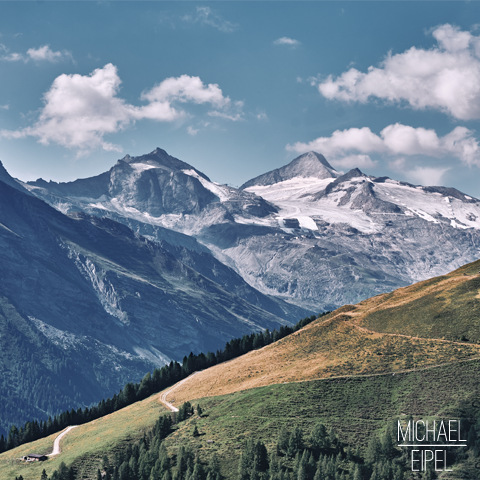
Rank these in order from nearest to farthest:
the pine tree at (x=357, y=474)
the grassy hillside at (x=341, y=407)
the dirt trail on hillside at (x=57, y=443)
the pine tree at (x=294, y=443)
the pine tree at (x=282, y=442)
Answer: the pine tree at (x=357, y=474), the pine tree at (x=294, y=443), the pine tree at (x=282, y=442), the grassy hillside at (x=341, y=407), the dirt trail on hillside at (x=57, y=443)

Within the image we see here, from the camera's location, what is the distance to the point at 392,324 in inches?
7077

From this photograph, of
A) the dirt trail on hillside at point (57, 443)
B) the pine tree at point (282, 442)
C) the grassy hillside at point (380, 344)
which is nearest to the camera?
the pine tree at point (282, 442)

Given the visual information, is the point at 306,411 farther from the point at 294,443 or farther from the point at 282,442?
the point at 282,442

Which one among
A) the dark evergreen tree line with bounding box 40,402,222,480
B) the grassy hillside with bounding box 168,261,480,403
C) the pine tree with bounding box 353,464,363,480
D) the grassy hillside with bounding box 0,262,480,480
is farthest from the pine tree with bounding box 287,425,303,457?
the grassy hillside with bounding box 168,261,480,403

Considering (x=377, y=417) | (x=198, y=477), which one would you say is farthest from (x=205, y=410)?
(x=377, y=417)

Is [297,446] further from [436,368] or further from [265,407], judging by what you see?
[436,368]

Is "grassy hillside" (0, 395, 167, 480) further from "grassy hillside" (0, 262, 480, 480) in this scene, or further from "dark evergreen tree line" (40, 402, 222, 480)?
"dark evergreen tree line" (40, 402, 222, 480)

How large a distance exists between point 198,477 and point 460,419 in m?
62.2

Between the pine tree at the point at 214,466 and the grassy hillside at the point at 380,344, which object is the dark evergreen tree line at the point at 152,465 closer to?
the pine tree at the point at 214,466

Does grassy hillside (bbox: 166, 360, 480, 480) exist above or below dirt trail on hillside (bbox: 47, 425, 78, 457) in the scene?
above

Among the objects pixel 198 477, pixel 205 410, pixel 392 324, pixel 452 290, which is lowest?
pixel 198 477

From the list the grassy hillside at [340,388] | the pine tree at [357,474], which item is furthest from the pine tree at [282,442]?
the pine tree at [357,474]

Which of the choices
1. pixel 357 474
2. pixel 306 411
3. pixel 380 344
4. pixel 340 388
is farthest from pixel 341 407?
pixel 380 344

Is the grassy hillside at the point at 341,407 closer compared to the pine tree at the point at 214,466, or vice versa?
the pine tree at the point at 214,466
